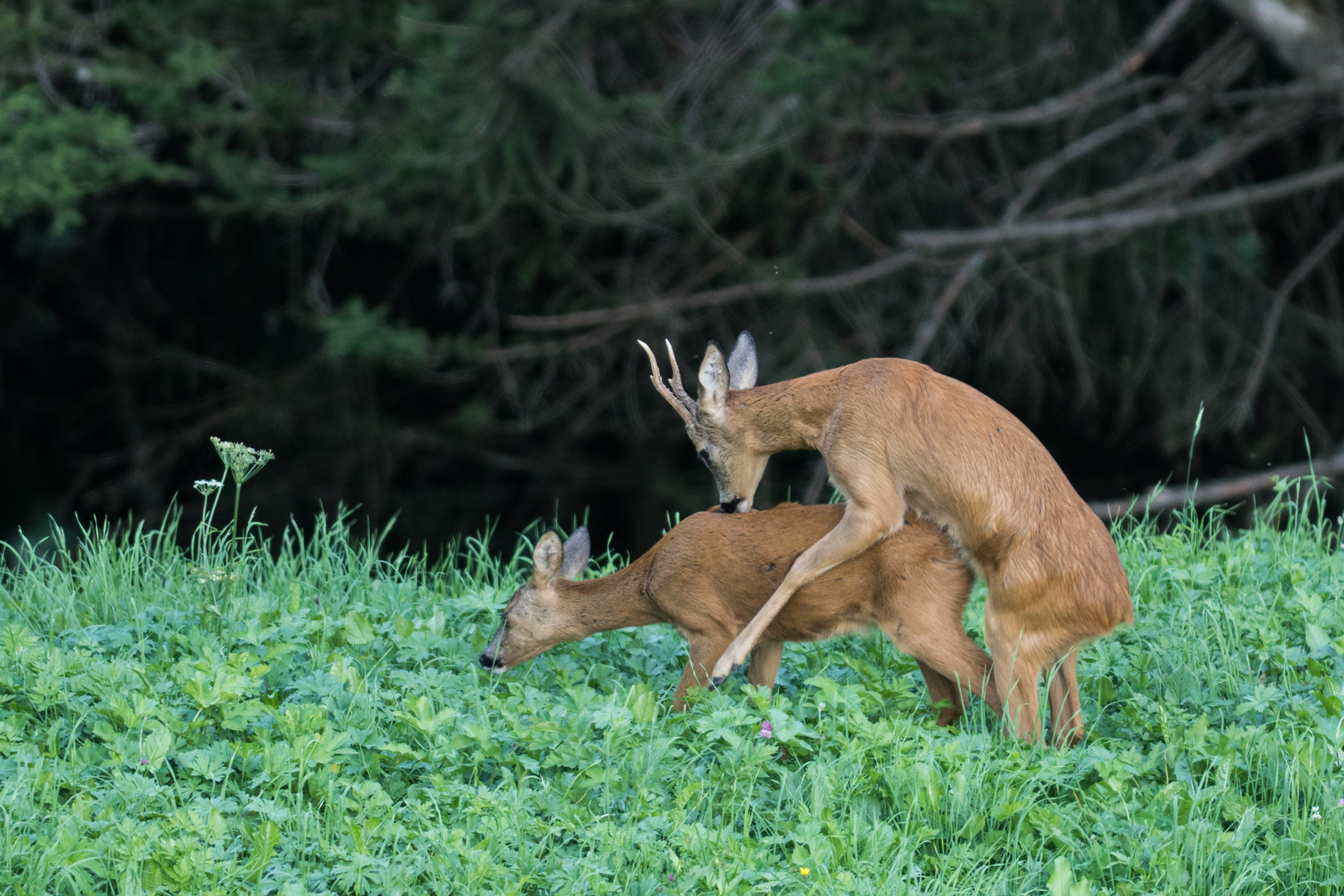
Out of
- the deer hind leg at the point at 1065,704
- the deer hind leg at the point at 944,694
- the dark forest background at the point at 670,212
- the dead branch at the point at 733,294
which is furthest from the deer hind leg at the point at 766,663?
the dead branch at the point at 733,294

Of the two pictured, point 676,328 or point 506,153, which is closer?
point 506,153

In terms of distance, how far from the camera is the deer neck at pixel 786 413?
513cm

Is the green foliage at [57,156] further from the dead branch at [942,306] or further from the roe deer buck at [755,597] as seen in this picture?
the dead branch at [942,306]

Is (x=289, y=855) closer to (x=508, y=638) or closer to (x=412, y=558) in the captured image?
(x=508, y=638)

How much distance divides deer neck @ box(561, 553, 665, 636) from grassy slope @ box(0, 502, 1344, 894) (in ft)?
0.53

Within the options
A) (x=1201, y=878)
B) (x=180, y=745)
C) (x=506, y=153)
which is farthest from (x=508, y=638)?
(x=506, y=153)

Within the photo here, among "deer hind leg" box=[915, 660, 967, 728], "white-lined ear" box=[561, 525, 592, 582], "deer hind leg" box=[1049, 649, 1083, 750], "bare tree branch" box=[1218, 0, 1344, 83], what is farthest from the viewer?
"bare tree branch" box=[1218, 0, 1344, 83]

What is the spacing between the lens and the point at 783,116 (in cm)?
931

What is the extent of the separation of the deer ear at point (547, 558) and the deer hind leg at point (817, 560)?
2.84ft

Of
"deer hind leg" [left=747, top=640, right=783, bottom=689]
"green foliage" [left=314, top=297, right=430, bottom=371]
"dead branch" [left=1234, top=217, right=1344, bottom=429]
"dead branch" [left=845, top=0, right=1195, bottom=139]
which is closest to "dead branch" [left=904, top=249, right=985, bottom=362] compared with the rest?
"dead branch" [left=845, top=0, right=1195, bottom=139]

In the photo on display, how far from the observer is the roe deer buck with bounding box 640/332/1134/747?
4.49 m

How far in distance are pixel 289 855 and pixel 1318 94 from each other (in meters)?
8.10

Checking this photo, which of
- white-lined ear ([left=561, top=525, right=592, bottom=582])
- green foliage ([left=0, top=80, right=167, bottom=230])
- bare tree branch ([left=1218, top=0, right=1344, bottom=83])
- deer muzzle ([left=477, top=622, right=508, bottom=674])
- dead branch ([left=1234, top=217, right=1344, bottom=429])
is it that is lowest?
dead branch ([left=1234, top=217, right=1344, bottom=429])

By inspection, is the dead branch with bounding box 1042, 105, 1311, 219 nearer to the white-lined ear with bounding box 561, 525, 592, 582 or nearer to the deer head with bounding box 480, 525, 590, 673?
the white-lined ear with bounding box 561, 525, 592, 582
